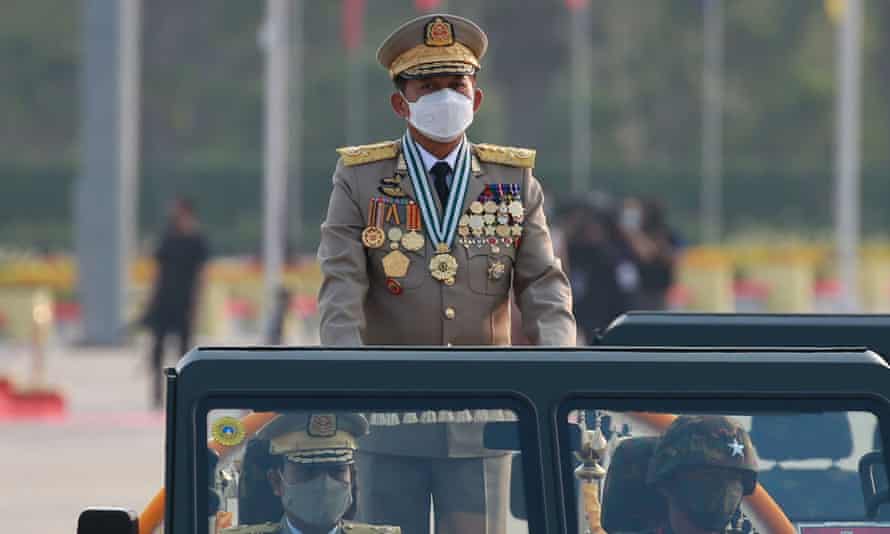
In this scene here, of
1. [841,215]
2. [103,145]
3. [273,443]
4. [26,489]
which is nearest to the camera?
[273,443]

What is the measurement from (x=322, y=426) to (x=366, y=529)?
0.71ft

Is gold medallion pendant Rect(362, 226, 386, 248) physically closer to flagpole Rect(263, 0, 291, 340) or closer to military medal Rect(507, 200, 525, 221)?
military medal Rect(507, 200, 525, 221)

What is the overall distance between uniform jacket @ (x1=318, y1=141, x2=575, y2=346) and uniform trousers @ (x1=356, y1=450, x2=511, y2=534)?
3.42 feet

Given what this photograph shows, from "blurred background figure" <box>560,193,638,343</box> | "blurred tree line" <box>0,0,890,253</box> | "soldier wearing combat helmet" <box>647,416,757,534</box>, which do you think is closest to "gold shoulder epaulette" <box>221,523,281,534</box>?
"soldier wearing combat helmet" <box>647,416,757,534</box>

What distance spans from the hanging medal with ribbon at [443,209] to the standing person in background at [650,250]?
1084 cm

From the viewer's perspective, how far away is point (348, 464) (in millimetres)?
3627

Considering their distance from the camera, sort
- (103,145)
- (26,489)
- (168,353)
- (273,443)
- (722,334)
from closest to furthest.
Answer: (273,443) → (722,334) → (26,489) → (168,353) → (103,145)

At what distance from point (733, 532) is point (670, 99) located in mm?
54760

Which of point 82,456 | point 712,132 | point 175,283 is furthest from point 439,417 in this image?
point 712,132

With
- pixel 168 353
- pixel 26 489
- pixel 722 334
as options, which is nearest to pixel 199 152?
pixel 168 353

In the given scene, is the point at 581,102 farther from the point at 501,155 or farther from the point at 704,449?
the point at 704,449

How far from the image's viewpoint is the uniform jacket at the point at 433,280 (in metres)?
4.87

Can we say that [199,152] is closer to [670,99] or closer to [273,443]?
[670,99]

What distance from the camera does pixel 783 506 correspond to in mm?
3750
